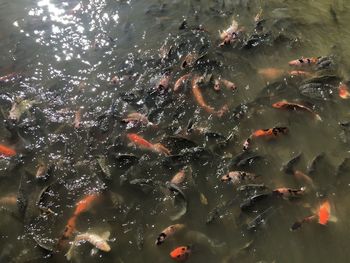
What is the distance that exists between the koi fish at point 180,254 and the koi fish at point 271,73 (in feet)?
15.0

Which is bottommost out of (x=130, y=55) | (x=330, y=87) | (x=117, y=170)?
(x=330, y=87)

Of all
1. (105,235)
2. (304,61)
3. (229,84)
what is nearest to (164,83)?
(229,84)

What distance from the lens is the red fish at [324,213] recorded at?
7043 millimetres

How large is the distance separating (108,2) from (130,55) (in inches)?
93.4

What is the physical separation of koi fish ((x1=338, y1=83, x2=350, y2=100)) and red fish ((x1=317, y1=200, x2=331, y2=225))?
2.81 meters

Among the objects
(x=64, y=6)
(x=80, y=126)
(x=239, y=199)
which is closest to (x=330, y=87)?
(x=239, y=199)

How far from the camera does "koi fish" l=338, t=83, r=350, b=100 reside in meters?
9.10

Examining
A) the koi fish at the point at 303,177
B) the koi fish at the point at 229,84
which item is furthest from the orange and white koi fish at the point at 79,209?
the koi fish at the point at 229,84

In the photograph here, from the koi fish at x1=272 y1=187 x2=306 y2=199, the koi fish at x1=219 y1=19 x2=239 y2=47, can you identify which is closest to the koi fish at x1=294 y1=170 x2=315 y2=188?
the koi fish at x1=272 y1=187 x2=306 y2=199

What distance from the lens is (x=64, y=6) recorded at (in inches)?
443

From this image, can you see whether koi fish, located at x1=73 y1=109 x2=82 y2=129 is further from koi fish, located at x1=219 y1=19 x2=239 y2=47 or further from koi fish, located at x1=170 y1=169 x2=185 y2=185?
koi fish, located at x1=219 y1=19 x2=239 y2=47

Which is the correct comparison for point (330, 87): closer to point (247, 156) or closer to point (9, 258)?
point (247, 156)

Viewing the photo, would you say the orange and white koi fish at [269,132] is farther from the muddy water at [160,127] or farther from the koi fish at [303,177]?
the koi fish at [303,177]

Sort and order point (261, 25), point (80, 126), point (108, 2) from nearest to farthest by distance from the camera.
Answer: point (80, 126)
point (261, 25)
point (108, 2)
